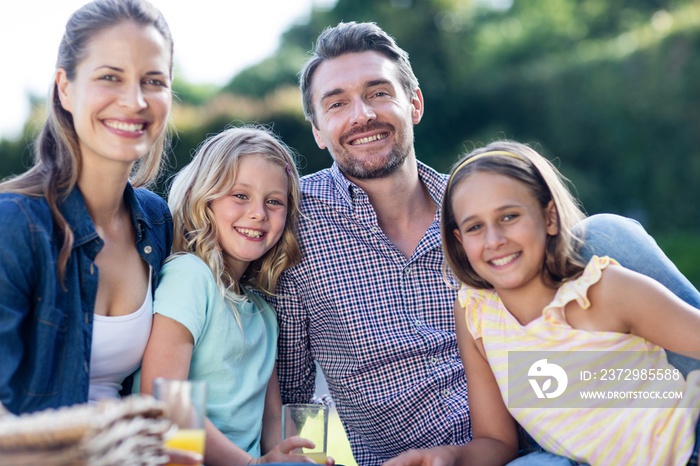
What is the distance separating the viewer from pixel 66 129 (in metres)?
2.85

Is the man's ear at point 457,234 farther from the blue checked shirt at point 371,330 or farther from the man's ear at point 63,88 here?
the man's ear at point 63,88

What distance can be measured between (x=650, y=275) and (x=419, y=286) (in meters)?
1.00

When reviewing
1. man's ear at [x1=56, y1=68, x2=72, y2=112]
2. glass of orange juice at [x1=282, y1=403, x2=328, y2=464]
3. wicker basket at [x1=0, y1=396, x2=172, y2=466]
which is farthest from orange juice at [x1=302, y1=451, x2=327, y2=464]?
man's ear at [x1=56, y1=68, x2=72, y2=112]

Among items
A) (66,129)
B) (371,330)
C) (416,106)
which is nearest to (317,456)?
(371,330)

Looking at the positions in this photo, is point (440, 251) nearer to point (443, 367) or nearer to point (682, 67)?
point (443, 367)

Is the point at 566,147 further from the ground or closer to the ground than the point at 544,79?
closer to the ground

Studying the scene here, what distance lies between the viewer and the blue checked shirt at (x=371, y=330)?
3541mm

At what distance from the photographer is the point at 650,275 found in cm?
301

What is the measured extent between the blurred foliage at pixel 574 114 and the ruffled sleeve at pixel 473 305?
27.0 feet

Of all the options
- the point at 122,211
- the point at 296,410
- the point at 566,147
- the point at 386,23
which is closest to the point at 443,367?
the point at 296,410

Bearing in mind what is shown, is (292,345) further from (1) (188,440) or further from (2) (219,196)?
(1) (188,440)

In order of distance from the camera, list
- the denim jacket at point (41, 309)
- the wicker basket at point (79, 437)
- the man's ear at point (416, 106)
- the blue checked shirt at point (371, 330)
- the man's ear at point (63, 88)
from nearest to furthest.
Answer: the wicker basket at point (79, 437), the denim jacket at point (41, 309), the man's ear at point (63, 88), the blue checked shirt at point (371, 330), the man's ear at point (416, 106)

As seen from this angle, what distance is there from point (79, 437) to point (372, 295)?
6.65ft

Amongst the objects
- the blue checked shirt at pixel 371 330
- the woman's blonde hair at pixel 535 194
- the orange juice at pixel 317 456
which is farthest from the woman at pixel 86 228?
the woman's blonde hair at pixel 535 194
